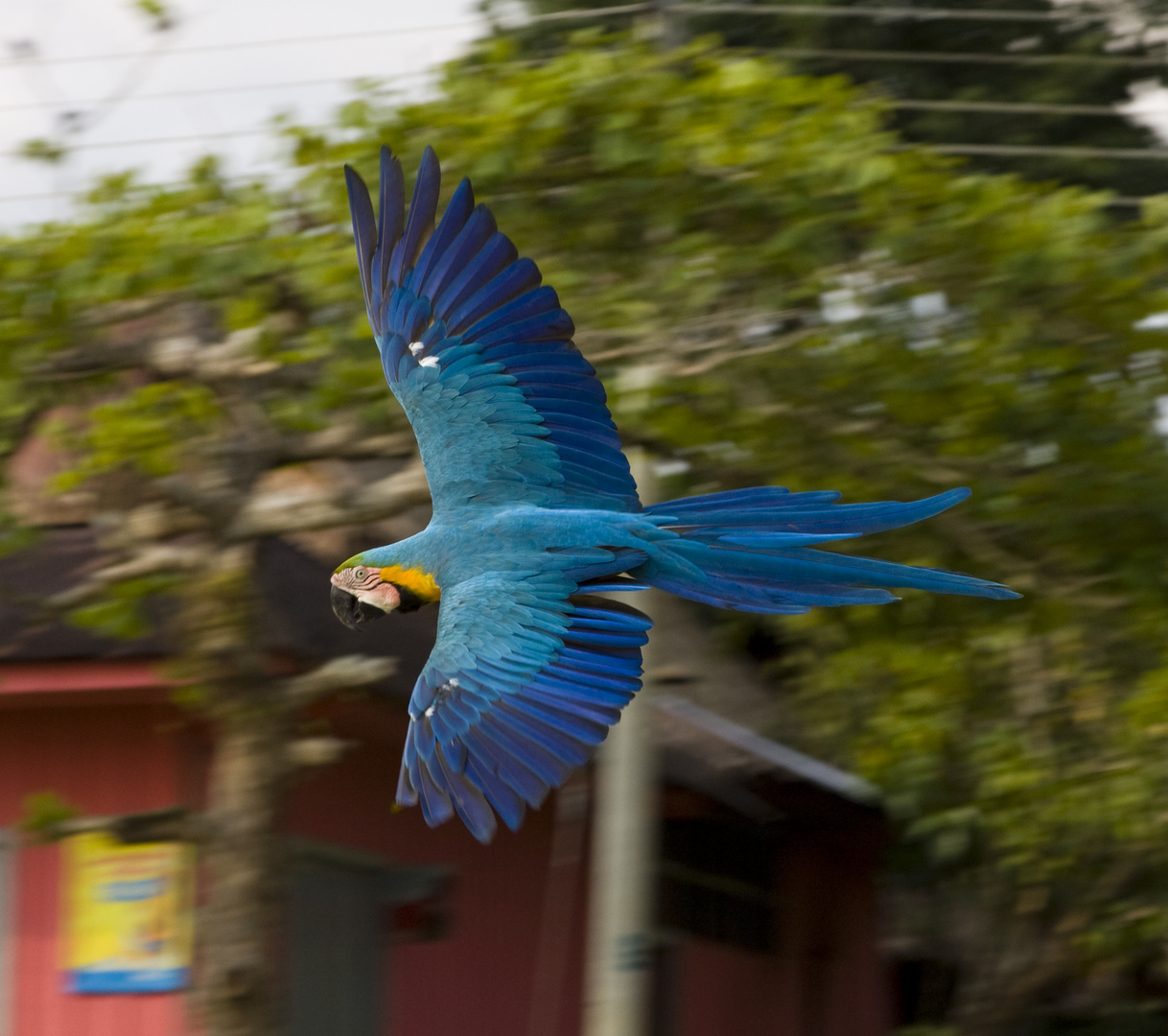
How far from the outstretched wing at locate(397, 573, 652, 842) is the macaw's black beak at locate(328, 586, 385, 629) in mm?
170

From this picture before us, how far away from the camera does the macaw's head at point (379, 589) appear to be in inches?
113

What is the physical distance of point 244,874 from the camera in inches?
172

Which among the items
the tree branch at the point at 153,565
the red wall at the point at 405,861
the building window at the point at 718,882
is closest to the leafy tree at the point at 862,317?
the tree branch at the point at 153,565

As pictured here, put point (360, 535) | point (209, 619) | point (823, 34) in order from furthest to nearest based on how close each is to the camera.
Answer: point (823, 34), point (360, 535), point (209, 619)

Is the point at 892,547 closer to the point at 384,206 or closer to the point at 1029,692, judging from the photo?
the point at 1029,692

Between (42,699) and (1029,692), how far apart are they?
11.9 ft

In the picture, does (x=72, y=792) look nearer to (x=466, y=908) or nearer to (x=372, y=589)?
(x=466, y=908)

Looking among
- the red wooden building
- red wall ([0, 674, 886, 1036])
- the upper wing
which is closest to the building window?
the red wooden building

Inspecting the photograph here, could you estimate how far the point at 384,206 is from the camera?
3.01 m

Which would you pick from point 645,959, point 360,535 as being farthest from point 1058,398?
point 360,535

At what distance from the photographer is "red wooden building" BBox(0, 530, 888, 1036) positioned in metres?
→ 6.05

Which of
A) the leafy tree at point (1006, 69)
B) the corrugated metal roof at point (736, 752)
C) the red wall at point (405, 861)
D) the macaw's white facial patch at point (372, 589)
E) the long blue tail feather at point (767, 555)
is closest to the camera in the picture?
the long blue tail feather at point (767, 555)

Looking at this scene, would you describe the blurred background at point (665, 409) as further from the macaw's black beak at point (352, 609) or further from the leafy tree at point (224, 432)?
the macaw's black beak at point (352, 609)

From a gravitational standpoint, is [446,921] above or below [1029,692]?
below
